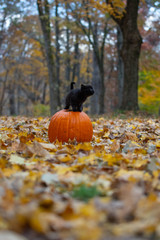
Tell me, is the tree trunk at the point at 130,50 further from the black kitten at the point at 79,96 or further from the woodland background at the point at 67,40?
the black kitten at the point at 79,96

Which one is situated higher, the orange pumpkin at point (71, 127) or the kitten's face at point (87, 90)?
the kitten's face at point (87, 90)

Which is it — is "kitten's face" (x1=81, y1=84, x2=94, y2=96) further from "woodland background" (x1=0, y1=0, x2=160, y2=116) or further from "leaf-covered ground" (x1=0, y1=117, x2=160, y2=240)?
"woodland background" (x1=0, y1=0, x2=160, y2=116)

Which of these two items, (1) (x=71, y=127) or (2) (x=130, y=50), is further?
(2) (x=130, y=50)

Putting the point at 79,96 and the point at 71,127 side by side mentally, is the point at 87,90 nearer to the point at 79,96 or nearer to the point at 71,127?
the point at 79,96

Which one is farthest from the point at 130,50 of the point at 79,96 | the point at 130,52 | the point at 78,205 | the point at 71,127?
the point at 78,205

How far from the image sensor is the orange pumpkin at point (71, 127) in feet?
11.7

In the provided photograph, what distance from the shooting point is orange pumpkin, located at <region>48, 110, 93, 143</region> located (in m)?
3.56

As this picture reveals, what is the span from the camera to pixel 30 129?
4566 mm

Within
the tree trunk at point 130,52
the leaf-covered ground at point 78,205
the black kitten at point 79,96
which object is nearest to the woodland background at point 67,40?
the tree trunk at point 130,52

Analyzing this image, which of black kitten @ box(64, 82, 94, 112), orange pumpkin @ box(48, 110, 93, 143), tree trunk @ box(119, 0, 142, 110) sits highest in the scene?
tree trunk @ box(119, 0, 142, 110)

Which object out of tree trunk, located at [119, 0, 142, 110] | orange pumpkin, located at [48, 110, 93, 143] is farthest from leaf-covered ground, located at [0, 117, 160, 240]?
tree trunk, located at [119, 0, 142, 110]

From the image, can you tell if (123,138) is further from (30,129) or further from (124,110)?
(124,110)

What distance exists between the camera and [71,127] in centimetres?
356

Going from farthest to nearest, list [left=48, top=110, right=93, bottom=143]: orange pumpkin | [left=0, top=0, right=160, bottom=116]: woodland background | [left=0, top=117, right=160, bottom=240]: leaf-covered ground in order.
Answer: [left=0, top=0, right=160, bottom=116]: woodland background < [left=48, top=110, right=93, bottom=143]: orange pumpkin < [left=0, top=117, right=160, bottom=240]: leaf-covered ground
